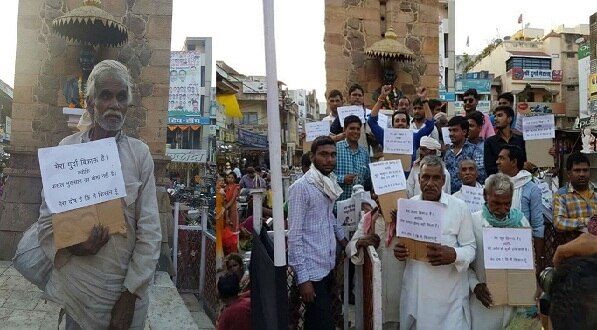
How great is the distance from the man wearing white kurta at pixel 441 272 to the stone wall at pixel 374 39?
6549 millimetres

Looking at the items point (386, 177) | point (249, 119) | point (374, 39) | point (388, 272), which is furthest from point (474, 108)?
point (249, 119)

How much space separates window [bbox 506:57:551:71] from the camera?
142 ft

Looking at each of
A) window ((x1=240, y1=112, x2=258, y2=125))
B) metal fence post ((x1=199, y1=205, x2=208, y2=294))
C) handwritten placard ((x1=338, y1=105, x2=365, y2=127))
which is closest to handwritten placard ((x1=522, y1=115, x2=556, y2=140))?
handwritten placard ((x1=338, y1=105, x2=365, y2=127))

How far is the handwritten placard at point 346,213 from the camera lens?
14.3 feet

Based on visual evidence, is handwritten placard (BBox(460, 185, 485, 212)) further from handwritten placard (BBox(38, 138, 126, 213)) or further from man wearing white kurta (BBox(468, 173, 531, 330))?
handwritten placard (BBox(38, 138, 126, 213))

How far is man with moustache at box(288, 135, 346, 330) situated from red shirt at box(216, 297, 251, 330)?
0.42 m

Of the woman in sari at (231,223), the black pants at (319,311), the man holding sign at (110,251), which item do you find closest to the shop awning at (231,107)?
the woman in sari at (231,223)

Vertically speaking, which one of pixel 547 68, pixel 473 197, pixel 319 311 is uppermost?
pixel 547 68

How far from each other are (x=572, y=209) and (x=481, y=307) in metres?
2.12

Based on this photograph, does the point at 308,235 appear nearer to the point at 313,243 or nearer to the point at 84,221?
the point at 313,243

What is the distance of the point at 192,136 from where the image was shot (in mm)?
28031

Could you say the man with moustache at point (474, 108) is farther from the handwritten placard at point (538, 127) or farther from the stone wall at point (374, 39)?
the stone wall at point (374, 39)

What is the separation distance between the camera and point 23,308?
4949mm

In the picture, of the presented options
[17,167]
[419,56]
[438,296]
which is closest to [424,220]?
[438,296]
